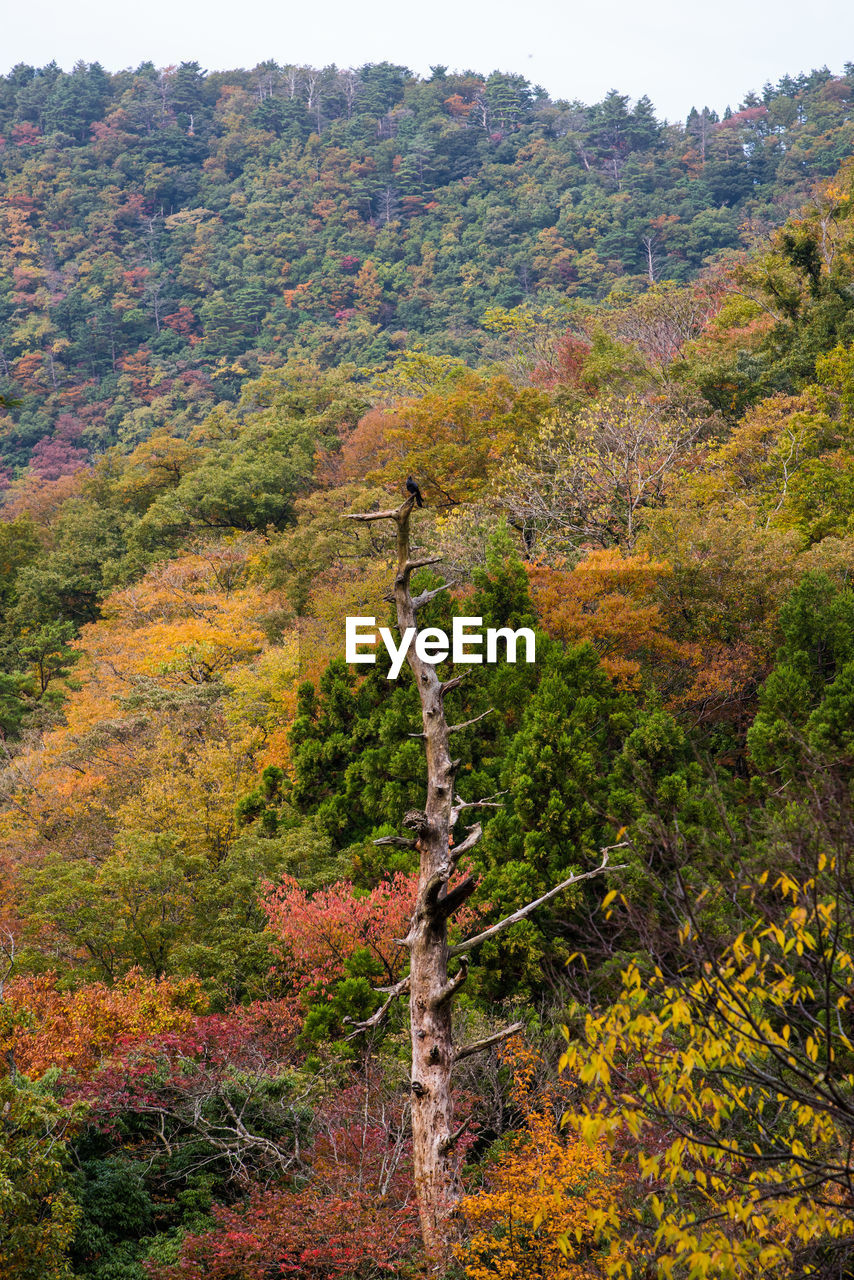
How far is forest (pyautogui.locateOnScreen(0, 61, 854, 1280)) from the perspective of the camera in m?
4.62

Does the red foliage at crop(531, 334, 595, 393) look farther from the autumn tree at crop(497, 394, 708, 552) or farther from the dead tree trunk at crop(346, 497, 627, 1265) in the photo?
the dead tree trunk at crop(346, 497, 627, 1265)

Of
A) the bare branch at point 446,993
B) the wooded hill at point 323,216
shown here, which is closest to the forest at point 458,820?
the bare branch at point 446,993

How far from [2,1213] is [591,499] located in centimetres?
1624

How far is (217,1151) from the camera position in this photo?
949 centimetres

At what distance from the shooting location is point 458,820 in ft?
40.1

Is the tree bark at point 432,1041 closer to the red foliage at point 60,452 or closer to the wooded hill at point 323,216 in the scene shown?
the wooded hill at point 323,216

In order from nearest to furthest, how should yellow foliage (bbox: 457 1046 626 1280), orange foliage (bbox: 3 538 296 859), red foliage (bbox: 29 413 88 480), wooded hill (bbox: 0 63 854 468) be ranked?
yellow foliage (bbox: 457 1046 626 1280) < orange foliage (bbox: 3 538 296 859) < red foliage (bbox: 29 413 88 480) < wooded hill (bbox: 0 63 854 468)

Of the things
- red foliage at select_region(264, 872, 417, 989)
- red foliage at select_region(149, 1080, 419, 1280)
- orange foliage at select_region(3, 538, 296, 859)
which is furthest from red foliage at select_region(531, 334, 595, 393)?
red foliage at select_region(149, 1080, 419, 1280)

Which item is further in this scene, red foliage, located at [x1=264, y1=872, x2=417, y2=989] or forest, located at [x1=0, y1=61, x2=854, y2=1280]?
red foliage, located at [x1=264, y1=872, x2=417, y2=989]

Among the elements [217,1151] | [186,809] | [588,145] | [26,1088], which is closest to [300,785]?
[186,809]

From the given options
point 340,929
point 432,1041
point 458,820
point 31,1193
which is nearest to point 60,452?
point 458,820

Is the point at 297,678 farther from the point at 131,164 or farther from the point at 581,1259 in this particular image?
the point at 131,164

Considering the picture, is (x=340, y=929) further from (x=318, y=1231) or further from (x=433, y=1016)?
(x=318, y=1231)

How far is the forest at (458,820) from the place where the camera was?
462 centimetres
